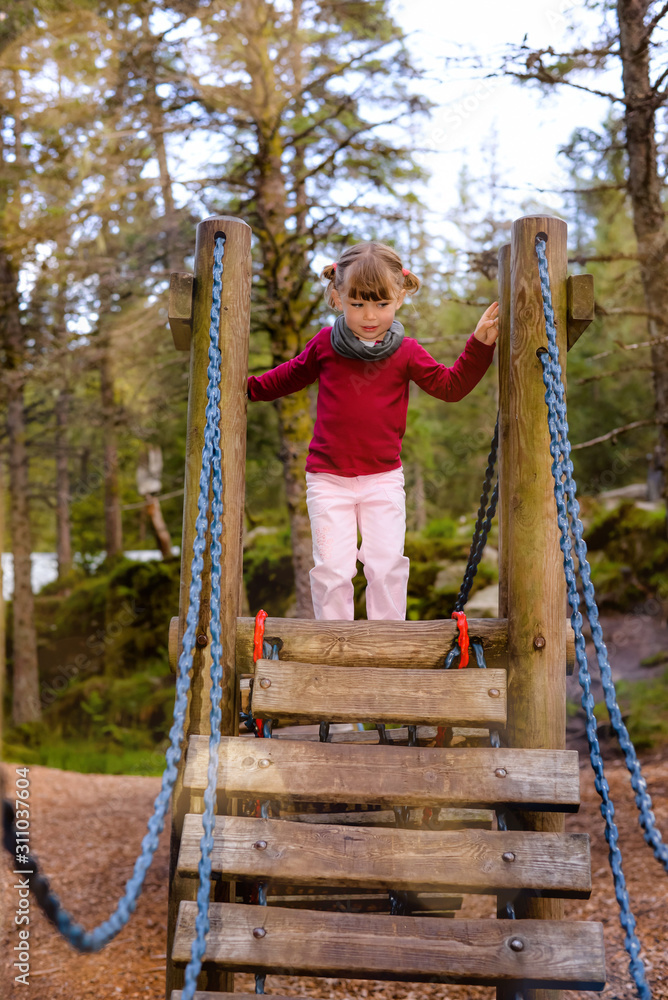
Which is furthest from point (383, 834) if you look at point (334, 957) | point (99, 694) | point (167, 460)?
point (167, 460)

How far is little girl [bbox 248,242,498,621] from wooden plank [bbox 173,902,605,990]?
141 cm

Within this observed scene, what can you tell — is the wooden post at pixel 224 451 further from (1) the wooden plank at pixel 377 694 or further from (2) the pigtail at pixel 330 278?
(2) the pigtail at pixel 330 278

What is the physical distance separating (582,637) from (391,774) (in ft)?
2.91

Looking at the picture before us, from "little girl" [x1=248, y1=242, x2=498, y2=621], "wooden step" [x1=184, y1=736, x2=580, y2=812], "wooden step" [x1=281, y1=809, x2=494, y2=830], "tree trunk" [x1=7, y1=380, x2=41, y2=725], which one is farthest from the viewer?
"tree trunk" [x1=7, y1=380, x2=41, y2=725]

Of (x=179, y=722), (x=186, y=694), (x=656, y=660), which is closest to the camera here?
(x=179, y=722)

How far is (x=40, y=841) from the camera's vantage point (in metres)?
6.90

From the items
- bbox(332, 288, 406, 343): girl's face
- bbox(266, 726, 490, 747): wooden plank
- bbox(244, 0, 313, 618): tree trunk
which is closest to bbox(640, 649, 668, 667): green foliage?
bbox(244, 0, 313, 618): tree trunk

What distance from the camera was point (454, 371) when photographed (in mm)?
3590

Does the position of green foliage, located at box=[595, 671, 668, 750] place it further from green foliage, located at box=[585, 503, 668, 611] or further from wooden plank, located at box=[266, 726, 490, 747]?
wooden plank, located at box=[266, 726, 490, 747]

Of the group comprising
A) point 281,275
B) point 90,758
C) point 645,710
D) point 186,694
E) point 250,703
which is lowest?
point 90,758

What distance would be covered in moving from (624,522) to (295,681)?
10.8m

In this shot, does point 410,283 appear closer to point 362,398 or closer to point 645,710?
point 362,398

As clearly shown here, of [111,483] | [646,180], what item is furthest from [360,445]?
[111,483]

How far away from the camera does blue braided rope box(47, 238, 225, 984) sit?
6.45 feet
